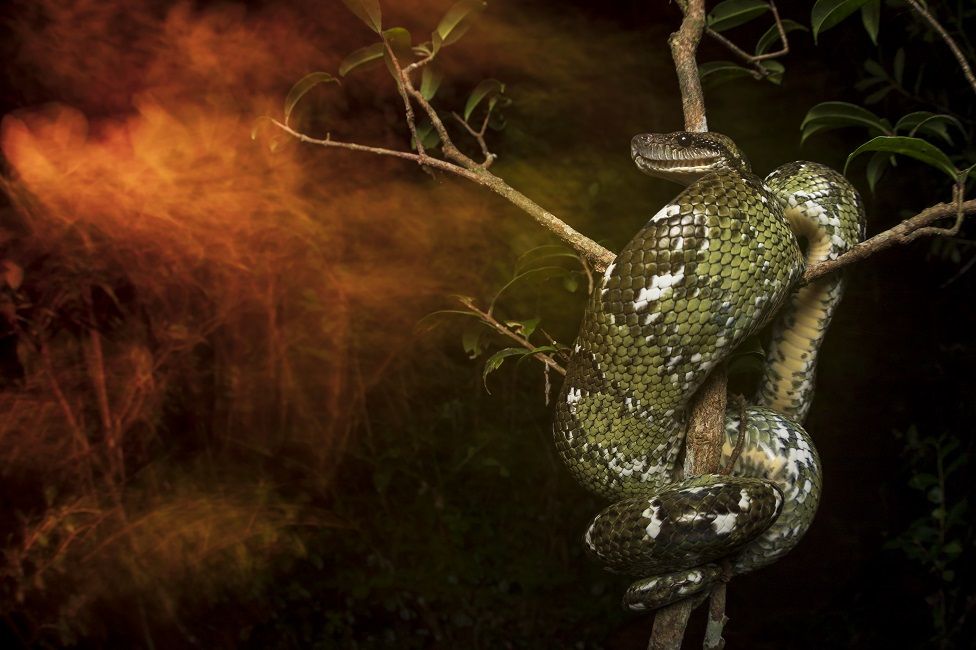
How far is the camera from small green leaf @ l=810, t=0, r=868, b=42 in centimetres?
92

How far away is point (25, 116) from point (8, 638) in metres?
1.04

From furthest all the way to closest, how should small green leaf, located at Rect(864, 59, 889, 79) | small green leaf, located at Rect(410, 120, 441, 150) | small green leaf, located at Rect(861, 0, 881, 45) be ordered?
small green leaf, located at Rect(864, 59, 889, 79) → small green leaf, located at Rect(410, 120, 441, 150) → small green leaf, located at Rect(861, 0, 881, 45)

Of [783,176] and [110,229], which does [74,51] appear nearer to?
[110,229]

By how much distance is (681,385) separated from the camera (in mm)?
927

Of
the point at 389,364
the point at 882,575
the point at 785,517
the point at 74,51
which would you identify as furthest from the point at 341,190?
the point at 882,575

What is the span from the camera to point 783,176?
44.8 inches

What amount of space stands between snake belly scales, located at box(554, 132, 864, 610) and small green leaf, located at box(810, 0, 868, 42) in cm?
16

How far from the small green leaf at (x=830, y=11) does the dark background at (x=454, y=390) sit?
2.96ft

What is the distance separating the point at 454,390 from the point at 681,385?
121cm

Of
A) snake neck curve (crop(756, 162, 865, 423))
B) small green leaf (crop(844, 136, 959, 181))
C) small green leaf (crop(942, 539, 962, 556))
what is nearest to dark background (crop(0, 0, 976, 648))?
small green leaf (crop(942, 539, 962, 556))

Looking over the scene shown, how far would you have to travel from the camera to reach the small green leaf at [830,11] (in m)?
0.92

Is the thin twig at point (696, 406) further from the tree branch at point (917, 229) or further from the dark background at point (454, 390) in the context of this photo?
the dark background at point (454, 390)

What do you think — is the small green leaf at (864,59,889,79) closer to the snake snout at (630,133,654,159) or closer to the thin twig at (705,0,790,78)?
the thin twig at (705,0,790,78)

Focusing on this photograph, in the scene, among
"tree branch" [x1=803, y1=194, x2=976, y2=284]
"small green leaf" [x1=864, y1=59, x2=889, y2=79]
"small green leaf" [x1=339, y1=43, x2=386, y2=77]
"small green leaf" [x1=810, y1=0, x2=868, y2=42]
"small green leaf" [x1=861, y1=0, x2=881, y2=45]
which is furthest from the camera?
"small green leaf" [x1=864, y1=59, x2=889, y2=79]
